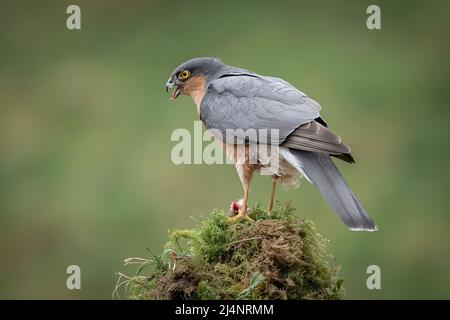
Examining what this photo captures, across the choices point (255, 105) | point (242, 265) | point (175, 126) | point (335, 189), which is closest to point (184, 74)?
point (255, 105)

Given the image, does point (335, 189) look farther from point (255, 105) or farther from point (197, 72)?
point (197, 72)

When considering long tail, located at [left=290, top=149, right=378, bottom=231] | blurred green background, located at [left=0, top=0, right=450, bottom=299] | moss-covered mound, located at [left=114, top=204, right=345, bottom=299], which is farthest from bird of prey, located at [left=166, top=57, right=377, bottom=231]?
blurred green background, located at [left=0, top=0, right=450, bottom=299]

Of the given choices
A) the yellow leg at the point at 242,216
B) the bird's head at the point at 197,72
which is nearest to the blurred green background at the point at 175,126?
the bird's head at the point at 197,72

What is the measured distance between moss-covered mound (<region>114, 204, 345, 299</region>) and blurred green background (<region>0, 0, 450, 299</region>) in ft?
15.4

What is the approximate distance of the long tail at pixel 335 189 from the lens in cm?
441

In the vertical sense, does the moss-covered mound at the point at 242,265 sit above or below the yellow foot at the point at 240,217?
below

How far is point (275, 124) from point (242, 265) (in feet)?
4.26

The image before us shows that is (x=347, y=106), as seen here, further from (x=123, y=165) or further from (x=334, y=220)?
(x=123, y=165)

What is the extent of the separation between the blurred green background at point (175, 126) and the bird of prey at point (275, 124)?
3.43 metres

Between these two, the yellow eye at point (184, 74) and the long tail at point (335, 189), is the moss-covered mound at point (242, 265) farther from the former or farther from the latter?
the yellow eye at point (184, 74)

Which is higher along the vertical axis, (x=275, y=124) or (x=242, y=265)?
(x=275, y=124)

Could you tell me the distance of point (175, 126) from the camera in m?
11.2

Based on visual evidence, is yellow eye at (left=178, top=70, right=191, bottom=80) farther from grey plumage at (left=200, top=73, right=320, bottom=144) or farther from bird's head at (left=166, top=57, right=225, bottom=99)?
grey plumage at (left=200, top=73, right=320, bottom=144)
